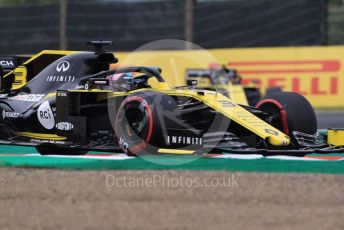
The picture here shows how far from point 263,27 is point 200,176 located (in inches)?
601

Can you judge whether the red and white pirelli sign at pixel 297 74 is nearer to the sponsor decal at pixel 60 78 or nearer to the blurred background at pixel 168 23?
the blurred background at pixel 168 23

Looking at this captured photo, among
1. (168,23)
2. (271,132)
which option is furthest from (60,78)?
(168,23)

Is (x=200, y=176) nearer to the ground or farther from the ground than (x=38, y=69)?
nearer to the ground

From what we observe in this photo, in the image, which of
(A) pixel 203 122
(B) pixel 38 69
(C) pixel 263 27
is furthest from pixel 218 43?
(A) pixel 203 122

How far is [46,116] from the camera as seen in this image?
9352 mm

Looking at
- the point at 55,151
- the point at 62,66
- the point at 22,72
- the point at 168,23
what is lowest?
the point at 55,151

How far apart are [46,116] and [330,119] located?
933cm

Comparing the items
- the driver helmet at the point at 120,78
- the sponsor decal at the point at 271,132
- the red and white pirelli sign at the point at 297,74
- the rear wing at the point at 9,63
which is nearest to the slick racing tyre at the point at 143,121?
the driver helmet at the point at 120,78

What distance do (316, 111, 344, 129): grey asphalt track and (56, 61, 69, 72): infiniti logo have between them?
6892mm

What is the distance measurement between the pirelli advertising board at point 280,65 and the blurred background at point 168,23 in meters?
0.68

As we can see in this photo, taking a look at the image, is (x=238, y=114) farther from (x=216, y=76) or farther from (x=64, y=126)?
(x=216, y=76)

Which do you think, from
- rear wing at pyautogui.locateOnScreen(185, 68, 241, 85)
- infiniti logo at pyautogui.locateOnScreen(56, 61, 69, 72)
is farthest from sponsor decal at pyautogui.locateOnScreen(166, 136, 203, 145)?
rear wing at pyautogui.locateOnScreen(185, 68, 241, 85)

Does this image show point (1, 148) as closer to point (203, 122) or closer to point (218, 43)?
point (203, 122)

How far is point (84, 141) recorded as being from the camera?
900 cm
